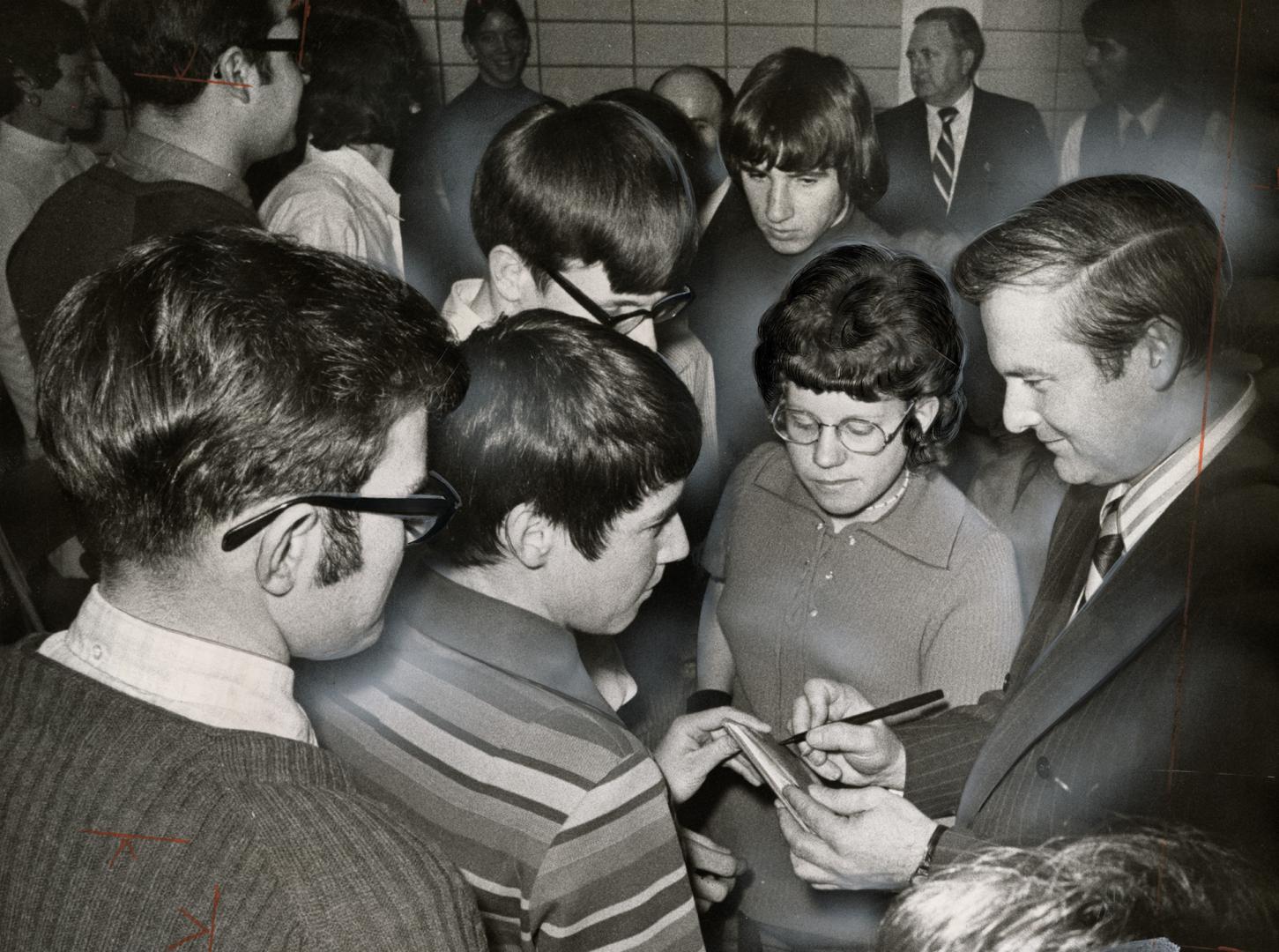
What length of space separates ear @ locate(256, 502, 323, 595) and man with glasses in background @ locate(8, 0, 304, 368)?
0.35 m

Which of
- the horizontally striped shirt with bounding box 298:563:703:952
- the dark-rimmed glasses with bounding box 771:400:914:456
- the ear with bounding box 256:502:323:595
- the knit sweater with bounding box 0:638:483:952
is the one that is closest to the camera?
the knit sweater with bounding box 0:638:483:952

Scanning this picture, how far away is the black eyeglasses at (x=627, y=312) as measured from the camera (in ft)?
3.38

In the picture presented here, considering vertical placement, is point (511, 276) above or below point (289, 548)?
above

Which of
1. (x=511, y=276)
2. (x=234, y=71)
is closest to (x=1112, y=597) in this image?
(x=511, y=276)

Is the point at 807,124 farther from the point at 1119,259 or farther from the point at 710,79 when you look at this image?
the point at 1119,259

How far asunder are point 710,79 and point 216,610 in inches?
26.2

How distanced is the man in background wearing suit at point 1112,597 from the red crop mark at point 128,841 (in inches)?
24.6

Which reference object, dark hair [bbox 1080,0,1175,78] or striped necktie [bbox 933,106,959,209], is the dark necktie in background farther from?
striped necktie [bbox 933,106,959,209]

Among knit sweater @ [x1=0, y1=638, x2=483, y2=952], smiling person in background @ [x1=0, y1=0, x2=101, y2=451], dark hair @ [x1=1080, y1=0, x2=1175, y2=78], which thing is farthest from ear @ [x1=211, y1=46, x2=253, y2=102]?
dark hair @ [x1=1080, y1=0, x2=1175, y2=78]

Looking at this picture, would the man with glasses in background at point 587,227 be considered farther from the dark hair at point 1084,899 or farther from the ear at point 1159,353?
the dark hair at point 1084,899

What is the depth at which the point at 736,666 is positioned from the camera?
45.0 inches

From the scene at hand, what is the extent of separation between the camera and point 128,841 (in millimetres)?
729

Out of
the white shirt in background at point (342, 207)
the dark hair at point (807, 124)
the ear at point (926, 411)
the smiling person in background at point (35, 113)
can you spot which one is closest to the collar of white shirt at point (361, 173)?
the white shirt in background at point (342, 207)

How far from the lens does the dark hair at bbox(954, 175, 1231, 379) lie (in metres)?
0.97
